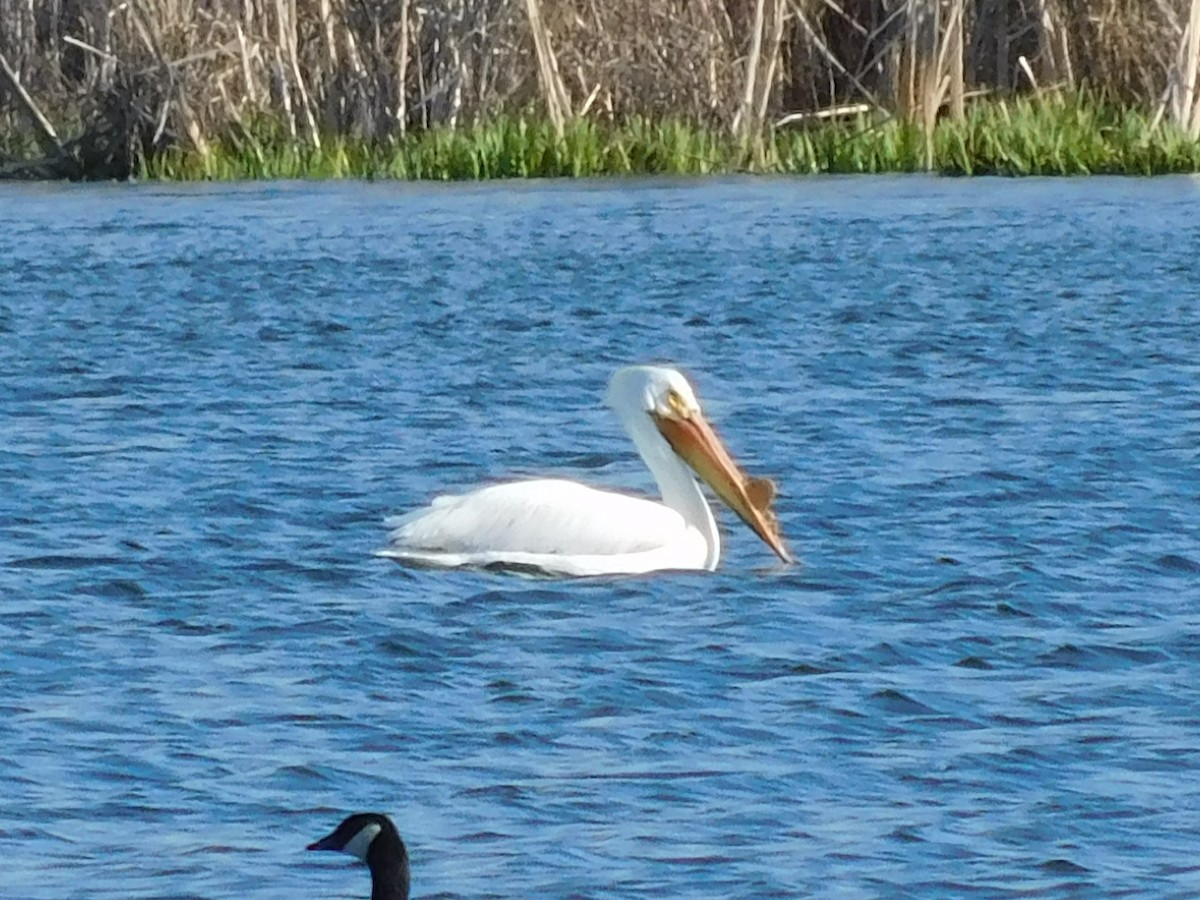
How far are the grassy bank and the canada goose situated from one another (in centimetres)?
2305

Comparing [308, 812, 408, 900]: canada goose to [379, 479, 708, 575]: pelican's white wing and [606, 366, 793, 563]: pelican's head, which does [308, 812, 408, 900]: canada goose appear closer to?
[379, 479, 708, 575]: pelican's white wing

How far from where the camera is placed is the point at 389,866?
5379mm

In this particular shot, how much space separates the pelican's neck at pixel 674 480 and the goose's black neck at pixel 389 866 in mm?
5209

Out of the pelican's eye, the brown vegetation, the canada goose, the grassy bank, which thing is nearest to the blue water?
the pelican's eye

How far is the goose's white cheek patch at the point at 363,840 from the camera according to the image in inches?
217

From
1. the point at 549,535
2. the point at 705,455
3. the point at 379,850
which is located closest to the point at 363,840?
the point at 379,850

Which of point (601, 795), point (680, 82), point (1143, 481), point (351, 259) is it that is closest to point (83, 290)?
point (351, 259)

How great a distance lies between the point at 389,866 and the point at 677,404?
19.3 ft

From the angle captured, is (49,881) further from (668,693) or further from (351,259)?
(351,259)

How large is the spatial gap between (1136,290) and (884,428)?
22.4ft

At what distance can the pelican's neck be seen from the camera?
10.7m

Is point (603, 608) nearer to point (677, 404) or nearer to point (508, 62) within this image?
point (677, 404)

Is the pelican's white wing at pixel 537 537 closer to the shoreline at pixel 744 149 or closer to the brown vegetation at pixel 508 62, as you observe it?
the brown vegetation at pixel 508 62

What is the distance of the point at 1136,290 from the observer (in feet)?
66.8
